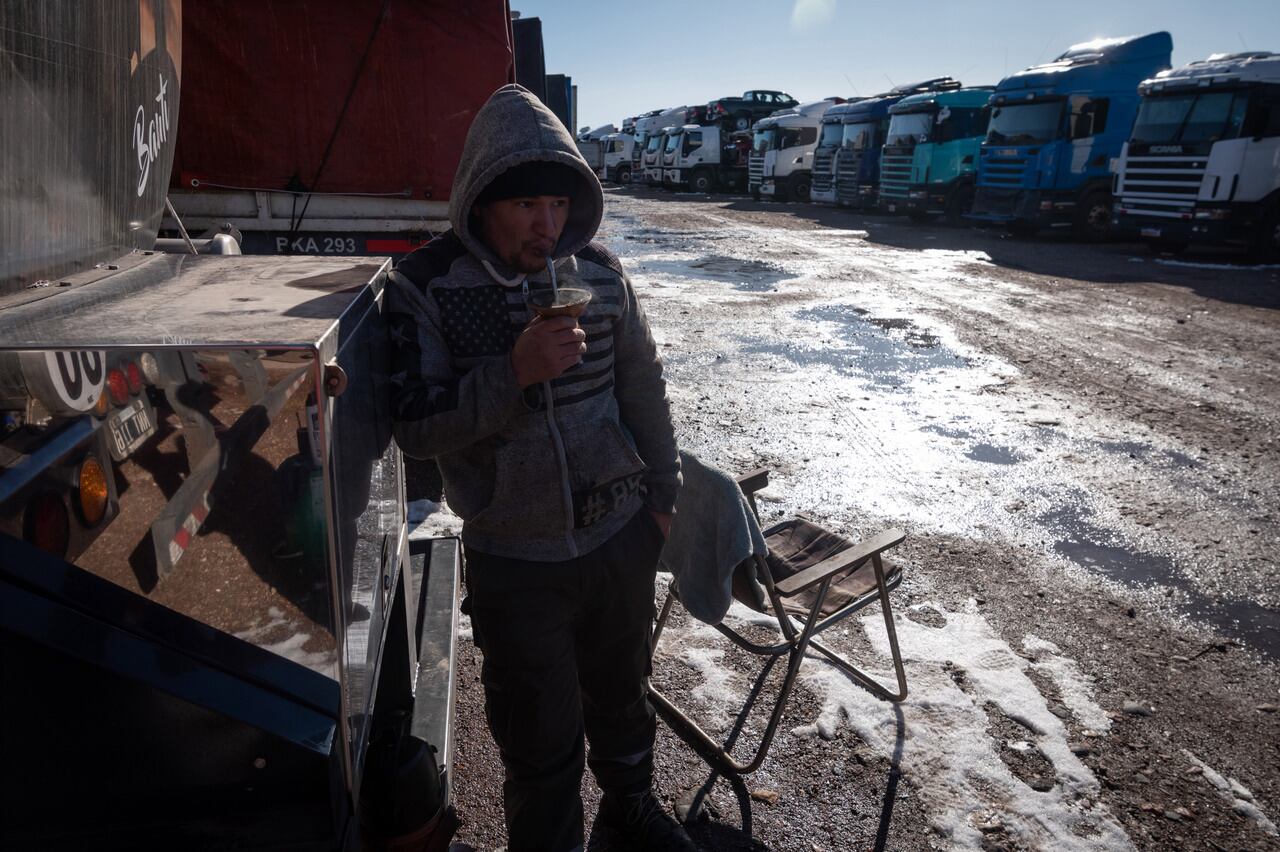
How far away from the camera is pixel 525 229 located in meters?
2.00

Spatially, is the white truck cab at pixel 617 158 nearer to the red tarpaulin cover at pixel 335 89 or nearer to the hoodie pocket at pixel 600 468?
the red tarpaulin cover at pixel 335 89

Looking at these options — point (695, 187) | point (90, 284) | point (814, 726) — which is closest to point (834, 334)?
point (814, 726)

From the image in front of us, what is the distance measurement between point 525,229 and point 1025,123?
1949cm

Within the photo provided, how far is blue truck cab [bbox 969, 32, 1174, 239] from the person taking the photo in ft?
58.4

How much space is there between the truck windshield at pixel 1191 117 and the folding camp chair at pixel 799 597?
1515cm

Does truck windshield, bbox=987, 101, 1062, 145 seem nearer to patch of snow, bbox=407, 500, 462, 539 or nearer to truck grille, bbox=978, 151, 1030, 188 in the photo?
truck grille, bbox=978, 151, 1030, 188


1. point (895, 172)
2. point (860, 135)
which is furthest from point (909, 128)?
point (860, 135)

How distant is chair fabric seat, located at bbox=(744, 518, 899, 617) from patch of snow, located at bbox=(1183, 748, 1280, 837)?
45.1 inches

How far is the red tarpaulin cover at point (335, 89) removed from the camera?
589 cm

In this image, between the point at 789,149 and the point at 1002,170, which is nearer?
the point at 1002,170

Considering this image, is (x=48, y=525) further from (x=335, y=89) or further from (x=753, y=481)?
(x=335, y=89)

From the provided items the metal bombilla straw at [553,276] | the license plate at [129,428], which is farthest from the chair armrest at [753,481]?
the license plate at [129,428]

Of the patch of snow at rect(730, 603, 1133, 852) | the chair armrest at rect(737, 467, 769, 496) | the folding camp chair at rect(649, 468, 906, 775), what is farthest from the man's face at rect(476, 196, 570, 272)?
the patch of snow at rect(730, 603, 1133, 852)

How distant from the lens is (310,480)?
4.19 ft
